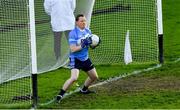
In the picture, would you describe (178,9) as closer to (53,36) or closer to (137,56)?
(137,56)

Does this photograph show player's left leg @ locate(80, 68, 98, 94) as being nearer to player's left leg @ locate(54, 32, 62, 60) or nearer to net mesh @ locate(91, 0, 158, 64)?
player's left leg @ locate(54, 32, 62, 60)

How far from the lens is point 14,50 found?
440 inches

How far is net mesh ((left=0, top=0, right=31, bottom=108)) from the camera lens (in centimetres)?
1081

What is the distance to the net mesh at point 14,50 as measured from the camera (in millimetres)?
10812

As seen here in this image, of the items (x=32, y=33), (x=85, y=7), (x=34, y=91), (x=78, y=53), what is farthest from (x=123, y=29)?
(x=32, y=33)

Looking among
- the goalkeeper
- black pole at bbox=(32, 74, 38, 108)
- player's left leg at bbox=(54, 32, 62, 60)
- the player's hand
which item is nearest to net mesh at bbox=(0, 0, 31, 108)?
black pole at bbox=(32, 74, 38, 108)

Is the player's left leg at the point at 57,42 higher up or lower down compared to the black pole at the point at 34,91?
higher up

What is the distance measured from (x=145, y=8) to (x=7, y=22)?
6.11 meters

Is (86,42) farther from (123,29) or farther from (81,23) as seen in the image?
(123,29)

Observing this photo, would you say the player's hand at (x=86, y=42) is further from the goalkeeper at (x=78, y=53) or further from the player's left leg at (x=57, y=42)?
the player's left leg at (x=57, y=42)

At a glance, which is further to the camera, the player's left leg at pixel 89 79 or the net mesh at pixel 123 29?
the net mesh at pixel 123 29

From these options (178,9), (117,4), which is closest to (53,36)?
(117,4)

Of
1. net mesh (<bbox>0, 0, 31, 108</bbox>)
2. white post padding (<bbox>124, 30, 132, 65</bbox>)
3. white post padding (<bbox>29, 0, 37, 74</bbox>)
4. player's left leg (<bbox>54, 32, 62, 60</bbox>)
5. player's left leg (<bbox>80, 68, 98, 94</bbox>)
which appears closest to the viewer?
white post padding (<bbox>29, 0, 37, 74</bbox>)

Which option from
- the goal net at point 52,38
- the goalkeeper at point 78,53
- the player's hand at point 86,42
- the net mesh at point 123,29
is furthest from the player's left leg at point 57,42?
the player's hand at point 86,42
